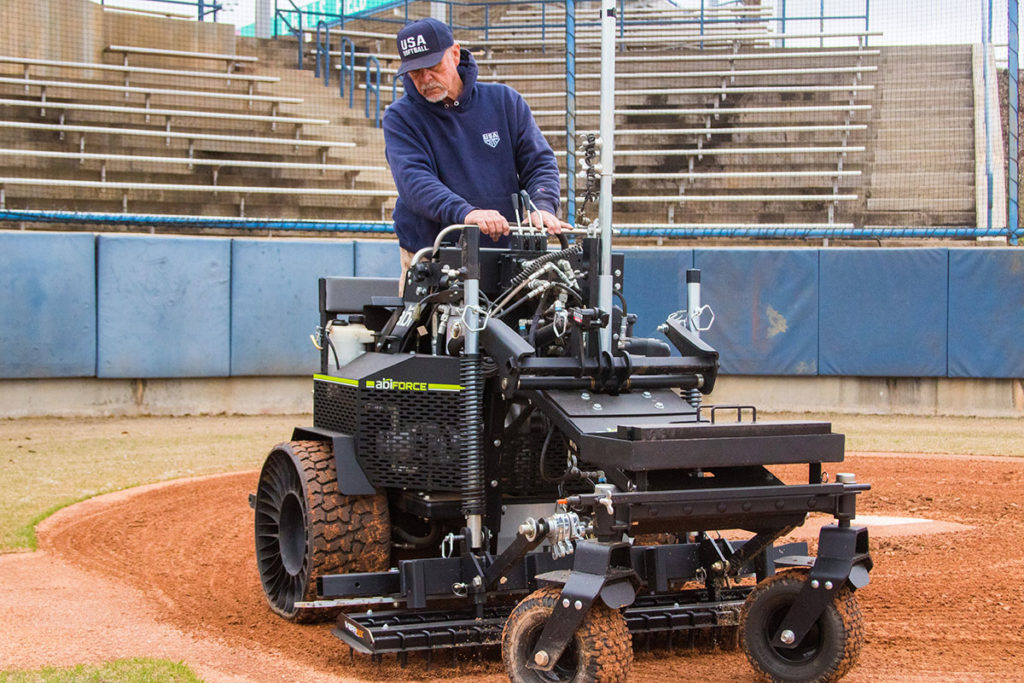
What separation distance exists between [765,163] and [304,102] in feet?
24.0

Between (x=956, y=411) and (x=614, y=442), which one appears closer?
(x=614, y=442)

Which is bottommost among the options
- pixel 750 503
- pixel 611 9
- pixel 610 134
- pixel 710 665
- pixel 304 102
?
pixel 710 665

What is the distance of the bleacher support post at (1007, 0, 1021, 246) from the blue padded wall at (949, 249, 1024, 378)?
0.37m

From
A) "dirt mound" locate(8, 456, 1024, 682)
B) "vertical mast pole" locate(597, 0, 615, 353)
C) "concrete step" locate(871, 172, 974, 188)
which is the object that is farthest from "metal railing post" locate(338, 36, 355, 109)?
"vertical mast pole" locate(597, 0, 615, 353)

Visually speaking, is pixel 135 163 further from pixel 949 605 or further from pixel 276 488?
pixel 949 605

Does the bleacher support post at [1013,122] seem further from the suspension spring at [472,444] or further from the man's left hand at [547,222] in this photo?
the suspension spring at [472,444]

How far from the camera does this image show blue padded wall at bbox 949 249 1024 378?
43.1 feet

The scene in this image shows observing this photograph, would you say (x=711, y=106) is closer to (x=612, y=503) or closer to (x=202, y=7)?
(x=202, y=7)

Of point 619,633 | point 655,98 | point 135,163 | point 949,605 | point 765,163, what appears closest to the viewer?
point 619,633

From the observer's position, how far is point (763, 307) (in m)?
13.6

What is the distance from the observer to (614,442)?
3977 millimetres

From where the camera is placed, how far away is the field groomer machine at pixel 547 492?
3.96m

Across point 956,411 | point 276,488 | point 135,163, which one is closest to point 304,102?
point 135,163

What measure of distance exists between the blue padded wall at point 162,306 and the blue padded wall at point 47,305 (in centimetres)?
14
